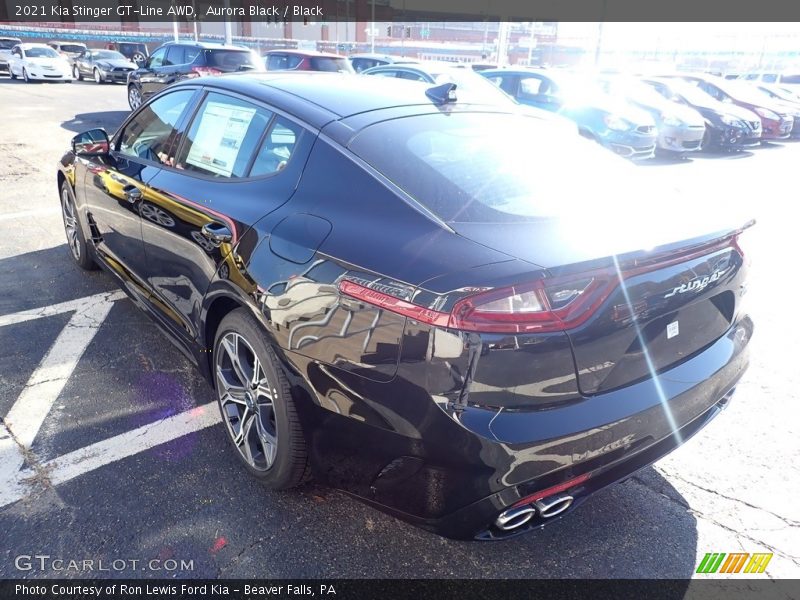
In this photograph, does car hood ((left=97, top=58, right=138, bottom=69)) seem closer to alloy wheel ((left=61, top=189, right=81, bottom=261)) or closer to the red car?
the red car

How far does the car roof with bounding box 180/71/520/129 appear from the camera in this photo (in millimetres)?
2568

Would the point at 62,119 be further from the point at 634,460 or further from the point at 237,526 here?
the point at 634,460

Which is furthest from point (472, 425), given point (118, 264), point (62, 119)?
point (62, 119)

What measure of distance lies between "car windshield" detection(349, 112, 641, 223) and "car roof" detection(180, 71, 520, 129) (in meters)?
0.20

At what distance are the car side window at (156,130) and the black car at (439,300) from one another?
1.06 feet

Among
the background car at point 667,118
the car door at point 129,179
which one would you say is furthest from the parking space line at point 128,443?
the background car at point 667,118

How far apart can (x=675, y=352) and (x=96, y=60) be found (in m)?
28.4

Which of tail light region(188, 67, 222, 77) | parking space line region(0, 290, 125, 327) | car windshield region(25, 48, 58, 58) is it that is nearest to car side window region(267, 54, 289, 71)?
tail light region(188, 67, 222, 77)

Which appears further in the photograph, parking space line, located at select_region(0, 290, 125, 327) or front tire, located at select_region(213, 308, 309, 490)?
parking space line, located at select_region(0, 290, 125, 327)

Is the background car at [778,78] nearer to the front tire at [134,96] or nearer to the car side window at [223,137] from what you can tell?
the front tire at [134,96]

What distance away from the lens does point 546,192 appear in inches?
91.5

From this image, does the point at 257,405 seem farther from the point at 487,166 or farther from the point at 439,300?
the point at 487,166

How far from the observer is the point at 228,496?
252 cm

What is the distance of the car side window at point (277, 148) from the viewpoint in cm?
252
